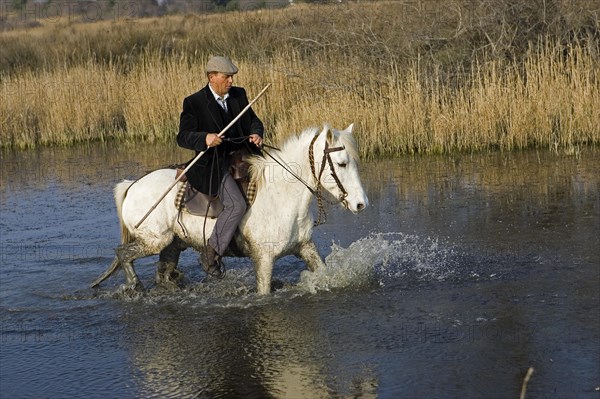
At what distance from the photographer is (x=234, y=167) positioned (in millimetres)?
7953

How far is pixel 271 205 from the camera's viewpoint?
782 cm

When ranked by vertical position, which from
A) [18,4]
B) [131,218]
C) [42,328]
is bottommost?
[42,328]

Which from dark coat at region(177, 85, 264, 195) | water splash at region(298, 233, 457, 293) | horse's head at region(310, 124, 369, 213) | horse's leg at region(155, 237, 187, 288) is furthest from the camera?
horse's leg at region(155, 237, 187, 288)

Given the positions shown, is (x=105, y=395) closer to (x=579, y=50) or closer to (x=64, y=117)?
(x=579, y=50)

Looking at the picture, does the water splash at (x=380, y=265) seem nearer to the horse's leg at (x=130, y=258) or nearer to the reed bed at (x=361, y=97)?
the horse's leg at (x=130, y=258)

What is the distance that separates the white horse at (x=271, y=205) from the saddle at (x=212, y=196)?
7cm

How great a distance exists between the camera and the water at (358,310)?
612 centimetres

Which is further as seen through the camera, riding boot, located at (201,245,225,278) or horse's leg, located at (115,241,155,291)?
horse's leg, located at (115,241,155,291)

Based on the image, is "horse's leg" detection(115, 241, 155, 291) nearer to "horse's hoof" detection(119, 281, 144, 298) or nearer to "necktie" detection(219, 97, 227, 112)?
"horse's hoof" detection(119, 281, 144, 298)

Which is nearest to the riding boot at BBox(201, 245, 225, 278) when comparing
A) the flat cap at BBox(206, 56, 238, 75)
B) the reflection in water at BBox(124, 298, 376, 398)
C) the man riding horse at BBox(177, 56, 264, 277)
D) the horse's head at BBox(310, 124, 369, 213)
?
the man riding horse at BBox(177, 56, 264, 277)

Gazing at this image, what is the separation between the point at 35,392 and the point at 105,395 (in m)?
0.54

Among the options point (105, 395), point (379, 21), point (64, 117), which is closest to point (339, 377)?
point (105, 395)

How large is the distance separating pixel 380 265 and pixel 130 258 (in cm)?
237

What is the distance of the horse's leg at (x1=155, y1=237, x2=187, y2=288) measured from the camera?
28.5 ft
